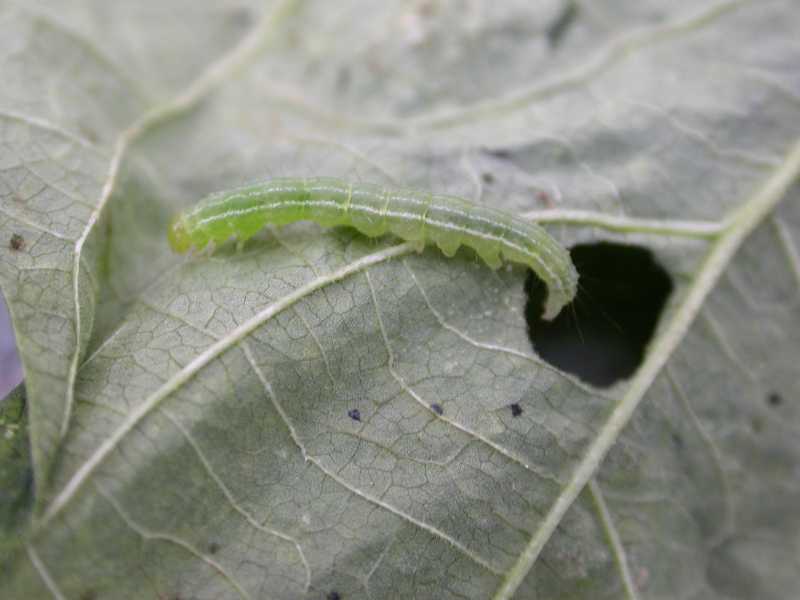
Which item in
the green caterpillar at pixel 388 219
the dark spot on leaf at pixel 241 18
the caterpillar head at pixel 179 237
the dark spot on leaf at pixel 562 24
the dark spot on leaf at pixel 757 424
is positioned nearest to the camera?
the green caterpillar at pixel 388 219

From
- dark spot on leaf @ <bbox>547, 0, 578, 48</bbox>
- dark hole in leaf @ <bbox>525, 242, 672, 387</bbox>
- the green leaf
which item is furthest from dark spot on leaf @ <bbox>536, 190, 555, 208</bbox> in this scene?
dark spot on leaf @ <bbox>547, 0, 578, 48</bbox>

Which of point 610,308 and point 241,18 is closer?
point 610,308

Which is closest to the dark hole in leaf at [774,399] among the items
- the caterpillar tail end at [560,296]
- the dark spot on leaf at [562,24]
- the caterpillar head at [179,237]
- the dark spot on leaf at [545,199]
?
the caterpillar tail end at [560,296]

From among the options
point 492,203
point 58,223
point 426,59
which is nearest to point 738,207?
point 492,203

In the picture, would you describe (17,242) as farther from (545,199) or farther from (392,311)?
(545,199)

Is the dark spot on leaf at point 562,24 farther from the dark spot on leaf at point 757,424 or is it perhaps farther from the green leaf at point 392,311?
the dark spot on leaf at point 757,424

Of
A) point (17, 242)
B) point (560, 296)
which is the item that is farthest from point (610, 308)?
point (17, 242)
